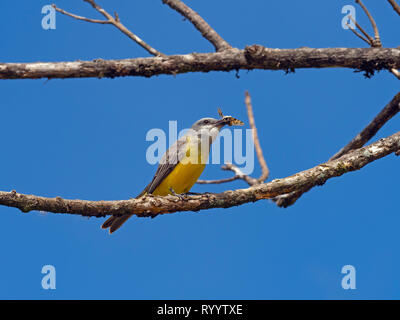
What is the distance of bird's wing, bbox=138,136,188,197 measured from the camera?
7.16 metres

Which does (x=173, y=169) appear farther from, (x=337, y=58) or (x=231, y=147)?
(x=337, y=58)

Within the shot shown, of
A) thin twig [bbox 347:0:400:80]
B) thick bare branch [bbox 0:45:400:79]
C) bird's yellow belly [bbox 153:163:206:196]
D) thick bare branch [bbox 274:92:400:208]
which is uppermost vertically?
A: thin twig [bbox 347:0:400:80]

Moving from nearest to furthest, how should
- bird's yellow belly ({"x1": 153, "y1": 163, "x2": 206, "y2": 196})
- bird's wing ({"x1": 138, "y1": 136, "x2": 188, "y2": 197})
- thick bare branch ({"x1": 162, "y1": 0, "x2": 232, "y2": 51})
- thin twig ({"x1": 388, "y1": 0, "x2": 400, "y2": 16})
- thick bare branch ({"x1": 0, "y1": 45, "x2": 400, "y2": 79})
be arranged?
1. thick bare branch ({"x1": 0, "y1": 45, "x2": 400, "y2": 79})
2. thin twig ({"x1": 388, "y1": 0, "x2": 400, "y2": 16})
3. bird's yellow belly ({"x1": 153, "y1": 163, "x2": 206, "y2": 196})
4. bird's wing ({"x1": 138, "y1": 136, "x2": 188, "y2": 197})
5. thick bare branch ({"x1": 162, "y1": 0, "x2": 232, "y2": 51})

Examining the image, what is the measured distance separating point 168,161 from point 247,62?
5.89 feet

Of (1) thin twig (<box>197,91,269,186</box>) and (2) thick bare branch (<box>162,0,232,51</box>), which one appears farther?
(1) thin twig (<box>197,91,269,186</box>)

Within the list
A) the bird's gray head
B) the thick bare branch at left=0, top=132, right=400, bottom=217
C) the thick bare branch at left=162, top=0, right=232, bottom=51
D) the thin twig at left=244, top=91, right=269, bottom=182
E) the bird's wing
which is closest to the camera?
the thick bare branch at left=0, top=132, right=400, bottom=217

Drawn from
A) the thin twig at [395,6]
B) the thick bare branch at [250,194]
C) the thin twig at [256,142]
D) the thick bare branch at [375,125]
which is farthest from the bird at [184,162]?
the thin twig at [395,6]

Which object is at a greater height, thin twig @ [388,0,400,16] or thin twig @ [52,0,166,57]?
thin twig @ [52,0,166,57]

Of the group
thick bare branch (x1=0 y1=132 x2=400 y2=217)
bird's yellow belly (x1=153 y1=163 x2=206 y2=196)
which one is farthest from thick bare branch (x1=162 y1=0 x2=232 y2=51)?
thick bare branch (x1=0 y1=132 x2=400 y2=217)

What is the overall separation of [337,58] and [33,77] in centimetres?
398

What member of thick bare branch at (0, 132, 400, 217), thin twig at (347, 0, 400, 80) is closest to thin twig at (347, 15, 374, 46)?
thin twig at (347, 0, 400, 80)

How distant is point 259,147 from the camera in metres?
8.61

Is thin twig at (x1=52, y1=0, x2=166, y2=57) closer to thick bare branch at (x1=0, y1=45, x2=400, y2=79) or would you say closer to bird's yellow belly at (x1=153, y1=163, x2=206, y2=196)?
thick bare branch at (x1=0, y1=45, x2=400, y2=79)

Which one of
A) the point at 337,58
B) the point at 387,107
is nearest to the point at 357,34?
the point at 337,58
